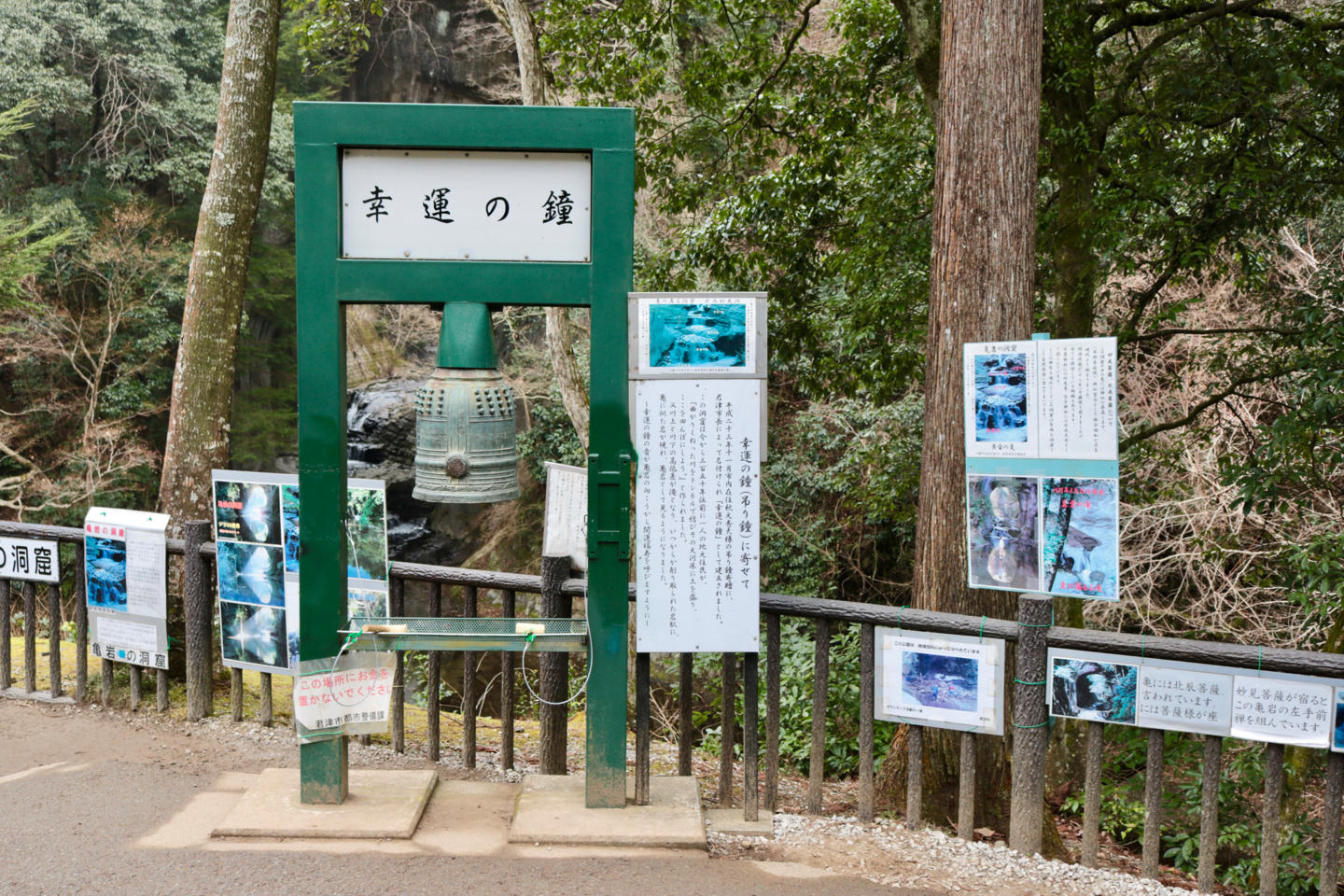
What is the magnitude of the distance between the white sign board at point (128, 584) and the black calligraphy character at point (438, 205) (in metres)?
2.73

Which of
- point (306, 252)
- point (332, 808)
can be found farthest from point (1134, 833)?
point (306, 252)

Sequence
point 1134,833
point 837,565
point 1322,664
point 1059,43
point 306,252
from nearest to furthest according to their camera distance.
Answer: point 1322,664
point 306,252
point 1059,43
point 1134,833
point 837,565

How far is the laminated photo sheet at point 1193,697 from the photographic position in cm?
365

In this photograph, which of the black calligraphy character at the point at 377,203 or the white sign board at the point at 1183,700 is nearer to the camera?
the white sign board at the point at 1183,700

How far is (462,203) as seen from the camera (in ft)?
12.9

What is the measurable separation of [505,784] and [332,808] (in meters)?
0.82

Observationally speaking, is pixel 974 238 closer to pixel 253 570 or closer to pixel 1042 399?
pixel 1042 399

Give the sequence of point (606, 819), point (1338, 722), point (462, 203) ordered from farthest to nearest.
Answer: point (606, 819) → point (462, 203) → point (1338, 722)

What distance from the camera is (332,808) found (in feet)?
13.4

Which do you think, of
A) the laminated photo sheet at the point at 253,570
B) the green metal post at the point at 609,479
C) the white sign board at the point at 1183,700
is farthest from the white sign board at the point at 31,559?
the white sign board at the point at 1183,700

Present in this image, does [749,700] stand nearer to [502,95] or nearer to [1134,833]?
[1134,833]

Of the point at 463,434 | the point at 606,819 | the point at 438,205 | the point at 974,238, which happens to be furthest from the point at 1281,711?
the point at 438,205

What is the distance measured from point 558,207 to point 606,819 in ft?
8.18

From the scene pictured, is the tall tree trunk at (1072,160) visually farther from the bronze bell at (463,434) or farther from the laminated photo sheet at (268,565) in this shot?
the laminated photo sheet at (268,565)
